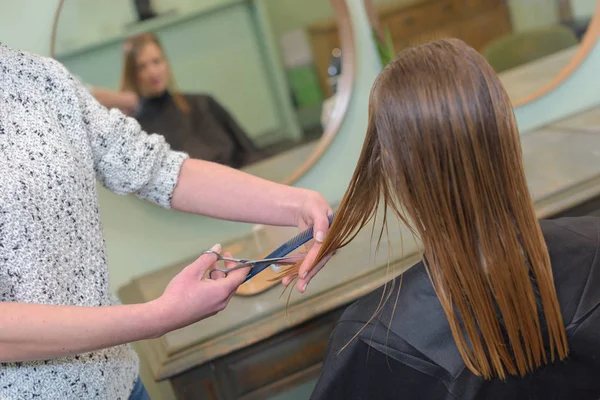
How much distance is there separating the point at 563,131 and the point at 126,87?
1234 mm

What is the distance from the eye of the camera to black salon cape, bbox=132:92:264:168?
155 centimetres

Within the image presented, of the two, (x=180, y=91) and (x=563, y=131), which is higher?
(x=180, y=91)

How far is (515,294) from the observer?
0.85 meters

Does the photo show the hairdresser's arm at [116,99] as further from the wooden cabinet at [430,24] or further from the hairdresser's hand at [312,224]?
the hairdresser's hand at [312,224]

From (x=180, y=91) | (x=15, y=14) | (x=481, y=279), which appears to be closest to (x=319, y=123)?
(x=180, y=91)

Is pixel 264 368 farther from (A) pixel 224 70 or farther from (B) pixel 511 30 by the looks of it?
(B) pixel 511 30

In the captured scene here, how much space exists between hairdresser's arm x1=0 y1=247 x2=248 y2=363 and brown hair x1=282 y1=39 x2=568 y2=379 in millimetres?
291

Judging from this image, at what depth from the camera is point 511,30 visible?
182cm

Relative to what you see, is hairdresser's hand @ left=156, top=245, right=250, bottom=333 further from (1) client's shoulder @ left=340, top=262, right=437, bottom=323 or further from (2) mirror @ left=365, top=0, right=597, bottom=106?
(2) mirror @ left=365, top=0, right=597, bottom=106

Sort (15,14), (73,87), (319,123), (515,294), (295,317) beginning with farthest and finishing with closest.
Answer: (319,123) < (15,14) < (295,317) < (73,87) < (515,294)

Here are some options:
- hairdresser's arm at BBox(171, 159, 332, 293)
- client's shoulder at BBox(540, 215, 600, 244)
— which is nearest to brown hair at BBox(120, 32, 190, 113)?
hairdresser's arm at BBox(171, 159, 332, 293)

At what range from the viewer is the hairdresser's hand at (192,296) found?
81 centimetres

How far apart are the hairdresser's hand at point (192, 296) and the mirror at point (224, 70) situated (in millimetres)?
798

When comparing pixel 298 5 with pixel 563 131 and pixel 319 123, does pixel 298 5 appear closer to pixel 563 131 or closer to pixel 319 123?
pixel 319 123
